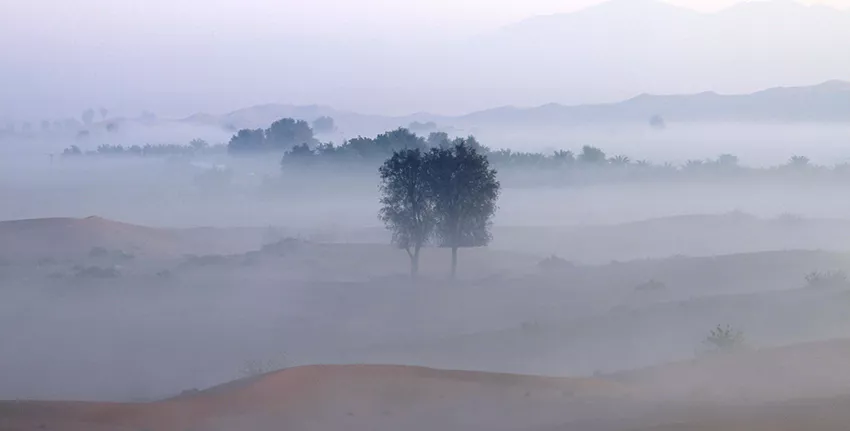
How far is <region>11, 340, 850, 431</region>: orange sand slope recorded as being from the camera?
1551 cm

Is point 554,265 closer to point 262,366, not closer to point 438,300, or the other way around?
point 438,300

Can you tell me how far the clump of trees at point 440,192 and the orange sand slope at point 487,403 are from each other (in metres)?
22.7

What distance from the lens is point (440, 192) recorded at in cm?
4341

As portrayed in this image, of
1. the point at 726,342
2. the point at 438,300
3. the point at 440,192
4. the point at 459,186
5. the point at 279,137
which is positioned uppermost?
the point at 279,137

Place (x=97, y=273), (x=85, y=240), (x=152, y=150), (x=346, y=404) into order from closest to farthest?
(x=346, y=404)
(x=97, y=273)
(x=85, y=240)
(x=152, y=150)

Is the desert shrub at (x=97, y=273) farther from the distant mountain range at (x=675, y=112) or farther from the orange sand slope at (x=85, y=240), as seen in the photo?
the distant mountain range at (x=675, y=112)

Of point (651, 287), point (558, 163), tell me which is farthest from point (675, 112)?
point (651, 287)

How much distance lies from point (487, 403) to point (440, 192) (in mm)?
26073

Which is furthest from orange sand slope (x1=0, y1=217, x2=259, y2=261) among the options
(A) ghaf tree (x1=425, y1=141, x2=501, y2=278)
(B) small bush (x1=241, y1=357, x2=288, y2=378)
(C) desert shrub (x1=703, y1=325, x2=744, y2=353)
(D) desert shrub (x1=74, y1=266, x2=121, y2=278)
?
(C) desert shrub (x1=703, y1=325, x2=744, y2=353)

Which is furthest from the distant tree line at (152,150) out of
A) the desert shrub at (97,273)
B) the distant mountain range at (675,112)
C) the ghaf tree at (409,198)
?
the ghaf tree at (409,198)

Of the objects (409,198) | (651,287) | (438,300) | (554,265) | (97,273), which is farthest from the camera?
(554,265)

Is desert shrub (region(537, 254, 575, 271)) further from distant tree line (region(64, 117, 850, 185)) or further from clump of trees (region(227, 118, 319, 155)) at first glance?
clump of trees (region(227, 118, 319, 155))

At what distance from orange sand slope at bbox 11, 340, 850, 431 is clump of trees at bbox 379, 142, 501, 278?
22743mm

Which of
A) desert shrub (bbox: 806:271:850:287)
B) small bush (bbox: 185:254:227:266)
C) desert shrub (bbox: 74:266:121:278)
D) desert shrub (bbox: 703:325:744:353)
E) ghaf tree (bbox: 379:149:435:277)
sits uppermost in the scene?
ghaf tree (bbox: 379:149:435:277)
